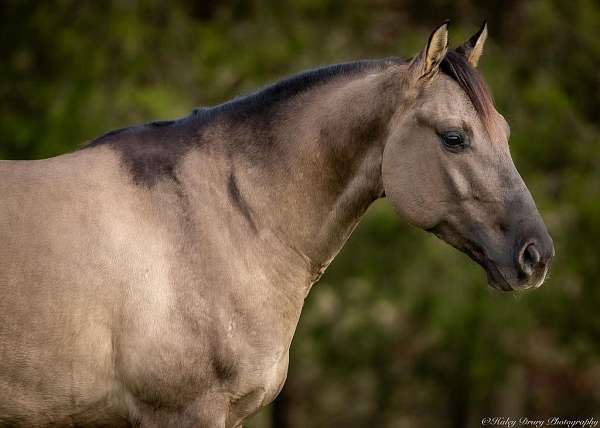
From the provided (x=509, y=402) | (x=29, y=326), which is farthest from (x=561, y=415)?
(x=29, y=326)

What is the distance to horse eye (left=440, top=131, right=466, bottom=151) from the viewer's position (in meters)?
3.72

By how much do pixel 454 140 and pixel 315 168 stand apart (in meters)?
0.70

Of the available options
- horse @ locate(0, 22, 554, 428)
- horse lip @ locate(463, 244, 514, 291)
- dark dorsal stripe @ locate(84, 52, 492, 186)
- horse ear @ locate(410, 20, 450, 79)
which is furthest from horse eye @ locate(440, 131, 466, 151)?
horse lip @ locate(463, 244, 514, 291)

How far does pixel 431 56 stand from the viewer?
12.3 ft

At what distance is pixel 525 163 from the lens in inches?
382

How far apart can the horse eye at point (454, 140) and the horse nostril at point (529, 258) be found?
1.77 ft

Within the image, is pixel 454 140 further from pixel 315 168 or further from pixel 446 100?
pixel 315 168

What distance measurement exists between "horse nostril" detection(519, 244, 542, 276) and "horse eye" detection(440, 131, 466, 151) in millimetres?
541

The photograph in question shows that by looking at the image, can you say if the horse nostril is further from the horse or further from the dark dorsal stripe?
the dark dorsal stripe

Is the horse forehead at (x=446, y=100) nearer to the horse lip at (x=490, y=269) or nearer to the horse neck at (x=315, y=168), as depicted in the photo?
the horse neck at (x=315, y=168)

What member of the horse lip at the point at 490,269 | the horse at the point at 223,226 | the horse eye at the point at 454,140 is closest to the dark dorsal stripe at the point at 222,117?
the horse at the point at 223,226

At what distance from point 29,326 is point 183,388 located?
0.72 m

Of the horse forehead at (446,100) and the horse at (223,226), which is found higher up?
the horse forehead at (446,100)

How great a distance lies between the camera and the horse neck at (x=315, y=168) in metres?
3.97
